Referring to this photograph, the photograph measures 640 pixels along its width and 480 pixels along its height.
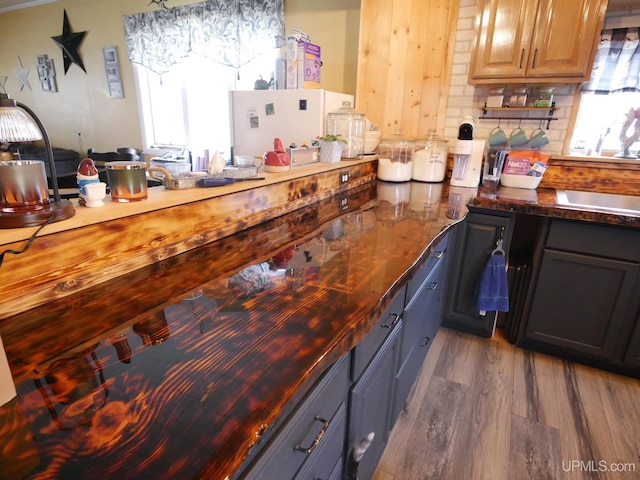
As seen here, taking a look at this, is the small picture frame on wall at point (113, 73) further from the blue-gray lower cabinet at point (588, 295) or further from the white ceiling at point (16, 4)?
the blue-gray lower cabinet at point (588, 295)

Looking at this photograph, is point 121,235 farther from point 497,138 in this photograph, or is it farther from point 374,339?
point 497,138

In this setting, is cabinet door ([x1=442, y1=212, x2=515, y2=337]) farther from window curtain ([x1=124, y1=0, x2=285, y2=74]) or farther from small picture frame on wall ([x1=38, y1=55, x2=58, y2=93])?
small picture frame on wall ([x1=38, y1=55, x2=58, y2=93])

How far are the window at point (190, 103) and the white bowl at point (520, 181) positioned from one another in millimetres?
2575

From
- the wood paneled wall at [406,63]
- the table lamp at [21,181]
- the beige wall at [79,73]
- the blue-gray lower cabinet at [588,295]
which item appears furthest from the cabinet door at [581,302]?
the beige wall at [79,73]

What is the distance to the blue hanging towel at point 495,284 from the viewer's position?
2.00m

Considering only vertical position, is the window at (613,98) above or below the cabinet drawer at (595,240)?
above

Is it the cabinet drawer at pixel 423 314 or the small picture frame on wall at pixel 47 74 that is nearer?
the cabinet drawer at pixel 423 314

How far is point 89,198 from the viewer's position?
36.0 inches

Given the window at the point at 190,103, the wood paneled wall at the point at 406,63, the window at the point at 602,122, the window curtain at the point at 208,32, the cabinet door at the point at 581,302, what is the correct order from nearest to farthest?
the cabinet door at the point at 581,302 → the window at the point at 602,122 → the wood paneled wall at the point at 406,63 → the window curtain at the point at 208,32 → the window at the point at 190,103

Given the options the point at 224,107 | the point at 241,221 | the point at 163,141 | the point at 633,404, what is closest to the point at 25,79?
the point at 163,141

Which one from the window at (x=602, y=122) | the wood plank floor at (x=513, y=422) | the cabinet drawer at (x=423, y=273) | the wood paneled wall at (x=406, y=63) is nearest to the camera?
the cabinet drawer at (x=423, y=273)

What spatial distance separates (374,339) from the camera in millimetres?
972

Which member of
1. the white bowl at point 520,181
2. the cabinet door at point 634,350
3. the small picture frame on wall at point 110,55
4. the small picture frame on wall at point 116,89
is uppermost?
the small picture frame on wall at point 110,55

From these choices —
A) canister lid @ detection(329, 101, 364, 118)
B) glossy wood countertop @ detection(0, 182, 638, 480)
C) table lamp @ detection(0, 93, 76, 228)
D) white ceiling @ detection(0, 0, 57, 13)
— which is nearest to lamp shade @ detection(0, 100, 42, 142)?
table lamp @ detection(0, 93, 76, 228)
